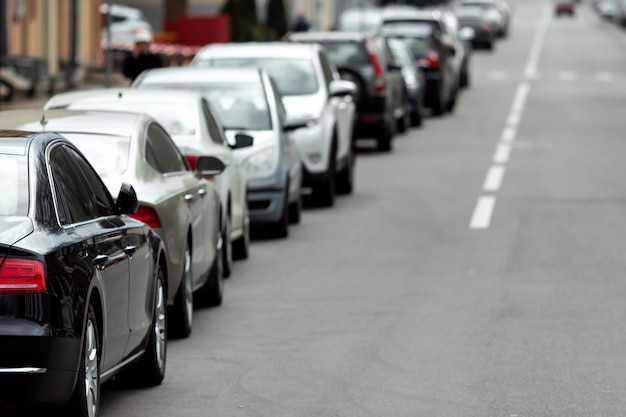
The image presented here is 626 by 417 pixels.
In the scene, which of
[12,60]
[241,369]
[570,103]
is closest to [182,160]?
[241,369]

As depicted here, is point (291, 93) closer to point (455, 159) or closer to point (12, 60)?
point (455, 159)

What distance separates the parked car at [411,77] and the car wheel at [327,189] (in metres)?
12.3

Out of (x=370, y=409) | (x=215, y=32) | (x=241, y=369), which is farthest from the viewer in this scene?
(x=215, y=32)

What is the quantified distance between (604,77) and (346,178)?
32.5 m

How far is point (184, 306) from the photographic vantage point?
35.6 ft

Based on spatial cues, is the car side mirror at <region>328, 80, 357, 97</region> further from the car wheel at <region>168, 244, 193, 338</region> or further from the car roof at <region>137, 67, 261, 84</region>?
the car wheel at <region>168, 244, 193, 338</region>

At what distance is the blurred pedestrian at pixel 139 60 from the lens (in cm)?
2325

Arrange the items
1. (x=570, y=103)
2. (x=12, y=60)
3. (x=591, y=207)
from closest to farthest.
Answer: (x=591, y=207)
(x=12, y=60)
(x=570, y=103)

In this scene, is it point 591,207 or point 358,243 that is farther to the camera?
point 591,207

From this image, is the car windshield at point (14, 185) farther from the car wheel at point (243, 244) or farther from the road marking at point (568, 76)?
the road marking at point (568, 76)

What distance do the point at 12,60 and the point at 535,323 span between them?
23.7 m

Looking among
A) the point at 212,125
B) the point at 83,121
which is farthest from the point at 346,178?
the point at 83,121

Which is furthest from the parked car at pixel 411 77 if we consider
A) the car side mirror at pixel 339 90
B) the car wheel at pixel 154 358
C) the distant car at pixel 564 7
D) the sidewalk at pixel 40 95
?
the distant car at pixel 564 7

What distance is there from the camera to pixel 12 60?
112ft
